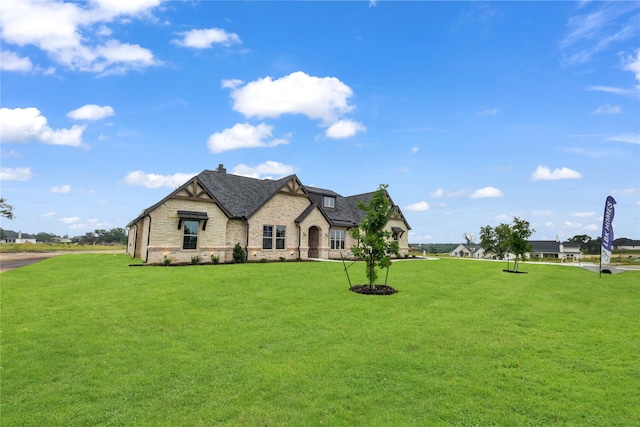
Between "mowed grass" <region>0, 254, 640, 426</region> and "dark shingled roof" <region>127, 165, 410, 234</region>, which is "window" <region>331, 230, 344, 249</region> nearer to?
"dark shingled roof" <region>127, 165, 410, 234</region>

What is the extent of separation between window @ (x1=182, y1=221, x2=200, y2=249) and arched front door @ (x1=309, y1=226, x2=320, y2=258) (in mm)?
12902

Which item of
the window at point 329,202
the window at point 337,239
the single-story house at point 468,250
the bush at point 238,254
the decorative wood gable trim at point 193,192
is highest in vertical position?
the window at point 329,202

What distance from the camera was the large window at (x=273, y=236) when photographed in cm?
3108

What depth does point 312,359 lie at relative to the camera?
7.39 meters

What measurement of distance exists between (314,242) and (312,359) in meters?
28.9

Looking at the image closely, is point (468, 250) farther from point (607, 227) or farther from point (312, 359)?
point (312, 359)

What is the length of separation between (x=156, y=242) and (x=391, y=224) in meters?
28.4

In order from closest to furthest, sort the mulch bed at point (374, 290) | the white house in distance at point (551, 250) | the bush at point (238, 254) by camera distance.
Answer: the mulch bed at point (374, 290) → the bush at point (238, 254) → the white house in distance at point (551, 250)

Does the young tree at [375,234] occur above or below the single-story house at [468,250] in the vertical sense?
above

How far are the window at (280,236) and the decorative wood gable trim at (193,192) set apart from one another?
7.52 meters

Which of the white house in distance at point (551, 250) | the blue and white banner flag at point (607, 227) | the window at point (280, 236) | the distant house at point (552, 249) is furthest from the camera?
the distant house at point (552, 249)

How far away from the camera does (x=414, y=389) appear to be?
610 cm

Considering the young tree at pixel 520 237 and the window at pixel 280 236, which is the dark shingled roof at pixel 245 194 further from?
the young tree at pixel 520 237

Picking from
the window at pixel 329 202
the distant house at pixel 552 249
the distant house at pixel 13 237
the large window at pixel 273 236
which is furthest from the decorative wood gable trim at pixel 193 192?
the distant house at pixel 13 237
